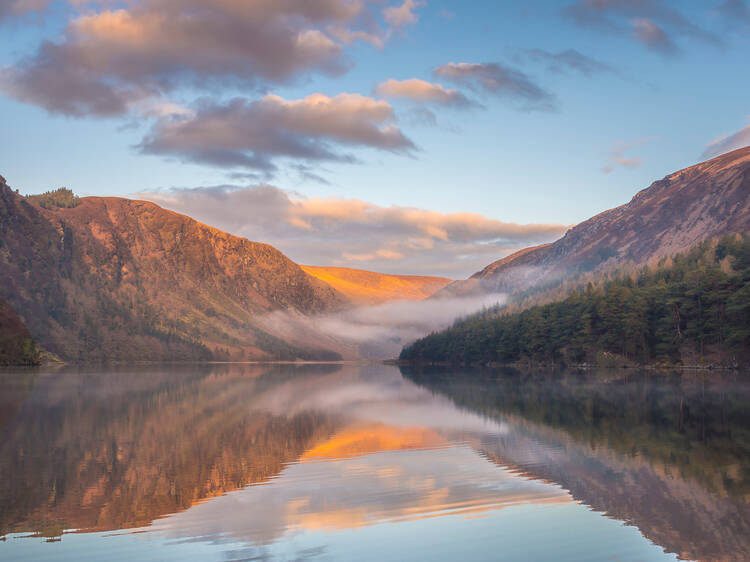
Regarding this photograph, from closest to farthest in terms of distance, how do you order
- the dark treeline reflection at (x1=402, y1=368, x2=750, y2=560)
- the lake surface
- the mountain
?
the lake surface < the dark treeline reflection at (x1=402, y1=368, x2=750, y2=560) < the mountain

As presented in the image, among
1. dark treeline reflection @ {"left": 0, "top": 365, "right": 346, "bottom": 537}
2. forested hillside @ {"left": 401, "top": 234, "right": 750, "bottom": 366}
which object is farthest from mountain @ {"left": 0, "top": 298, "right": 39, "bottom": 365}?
forested hillside @ {"left": 401, "top": 234, "right": 750, "bottom": 366}

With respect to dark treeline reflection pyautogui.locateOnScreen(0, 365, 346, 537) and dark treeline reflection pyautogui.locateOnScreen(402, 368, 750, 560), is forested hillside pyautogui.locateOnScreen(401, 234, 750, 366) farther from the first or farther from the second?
dark treeline reflection pyautogui.locateOnScreen(0, 365, 346, 537)

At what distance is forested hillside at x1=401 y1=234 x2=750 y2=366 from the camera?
10600 cm

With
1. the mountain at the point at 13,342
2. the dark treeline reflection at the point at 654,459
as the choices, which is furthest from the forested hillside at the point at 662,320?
the mountain at the point at 13,342

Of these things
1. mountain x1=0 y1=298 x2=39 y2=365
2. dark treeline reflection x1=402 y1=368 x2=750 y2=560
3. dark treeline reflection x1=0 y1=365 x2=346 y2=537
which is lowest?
dark treeline reflection x1=402 y1=368 x2=750 y2=560

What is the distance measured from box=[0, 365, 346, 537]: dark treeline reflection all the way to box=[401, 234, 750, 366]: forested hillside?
8278 cm

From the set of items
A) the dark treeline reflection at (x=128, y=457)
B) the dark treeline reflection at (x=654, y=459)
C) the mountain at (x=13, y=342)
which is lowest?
the dark treeline reflection at (x=654, y=459)

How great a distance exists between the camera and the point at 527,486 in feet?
67.8

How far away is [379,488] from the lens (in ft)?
68.5

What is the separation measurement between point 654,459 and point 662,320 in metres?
102

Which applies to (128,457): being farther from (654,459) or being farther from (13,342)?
(13,342)

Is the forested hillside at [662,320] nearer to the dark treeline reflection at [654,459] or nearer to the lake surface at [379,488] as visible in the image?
the dark treeline reflection at [654,459]

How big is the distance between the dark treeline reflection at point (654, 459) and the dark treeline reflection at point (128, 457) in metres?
10.3

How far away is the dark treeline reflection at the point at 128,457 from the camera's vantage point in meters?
17.7
